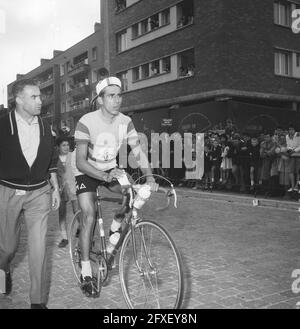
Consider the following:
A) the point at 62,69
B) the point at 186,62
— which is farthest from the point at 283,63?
the point at 62,69

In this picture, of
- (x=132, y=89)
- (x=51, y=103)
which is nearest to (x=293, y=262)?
(x=132, y=89)

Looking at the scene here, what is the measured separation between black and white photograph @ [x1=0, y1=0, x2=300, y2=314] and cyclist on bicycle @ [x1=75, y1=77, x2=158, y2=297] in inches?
0.5

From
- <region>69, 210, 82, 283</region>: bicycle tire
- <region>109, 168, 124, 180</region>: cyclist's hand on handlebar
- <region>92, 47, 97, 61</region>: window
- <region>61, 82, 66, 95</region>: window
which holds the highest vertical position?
<region>92, 47, 97, 61</region>: window

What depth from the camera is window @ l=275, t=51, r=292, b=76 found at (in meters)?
25.3

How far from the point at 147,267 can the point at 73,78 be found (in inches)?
2159

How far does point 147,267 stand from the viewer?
339 centimetres

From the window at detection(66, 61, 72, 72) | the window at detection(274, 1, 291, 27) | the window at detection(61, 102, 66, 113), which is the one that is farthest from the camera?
the window at detection(61, 102, 66, 113)

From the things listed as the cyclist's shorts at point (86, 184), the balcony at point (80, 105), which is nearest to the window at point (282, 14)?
the cyclist's shorts at point (86, 184)

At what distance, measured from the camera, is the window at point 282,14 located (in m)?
25.0

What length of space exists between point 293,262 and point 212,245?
135 cm

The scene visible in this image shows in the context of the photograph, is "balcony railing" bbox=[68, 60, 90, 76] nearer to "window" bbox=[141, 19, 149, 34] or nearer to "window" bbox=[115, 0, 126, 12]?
"window" bbox=[115, 0, 126, 12]

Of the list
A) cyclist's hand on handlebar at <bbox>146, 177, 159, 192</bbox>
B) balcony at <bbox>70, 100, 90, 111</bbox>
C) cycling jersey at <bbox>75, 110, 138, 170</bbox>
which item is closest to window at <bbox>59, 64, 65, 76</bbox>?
balcony at <bbox>70, 100, 90, 111</bbox>

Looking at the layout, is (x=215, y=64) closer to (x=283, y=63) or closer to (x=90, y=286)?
(x=283, y=63)

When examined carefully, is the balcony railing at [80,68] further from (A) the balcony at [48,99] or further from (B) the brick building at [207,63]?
(B) the brick building at [207,63]
